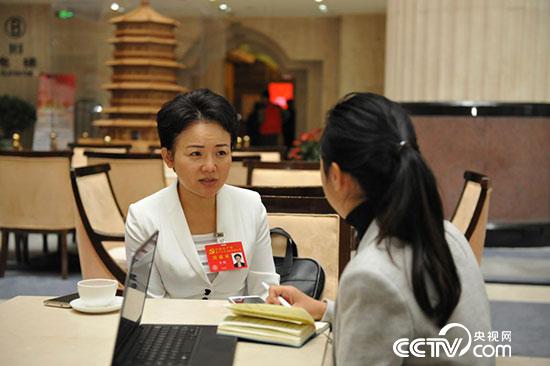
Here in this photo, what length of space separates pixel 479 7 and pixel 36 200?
482 cm

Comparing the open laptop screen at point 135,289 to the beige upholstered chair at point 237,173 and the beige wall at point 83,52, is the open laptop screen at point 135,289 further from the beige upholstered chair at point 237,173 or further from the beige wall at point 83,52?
the beige wall at point 83,52

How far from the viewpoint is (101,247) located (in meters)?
4.11

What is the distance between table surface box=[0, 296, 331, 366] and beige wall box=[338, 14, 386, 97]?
15.9 metres

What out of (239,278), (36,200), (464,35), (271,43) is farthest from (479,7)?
(271,43)

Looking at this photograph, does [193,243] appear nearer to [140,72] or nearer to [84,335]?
[84,335]

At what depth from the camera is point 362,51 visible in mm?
18031

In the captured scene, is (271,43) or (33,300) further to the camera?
(271,43)

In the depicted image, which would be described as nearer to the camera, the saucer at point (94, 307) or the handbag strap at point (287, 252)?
the saucer at point (94, 307)

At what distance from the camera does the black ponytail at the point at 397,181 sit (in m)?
1.55

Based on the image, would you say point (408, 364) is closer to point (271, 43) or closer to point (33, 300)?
point (33, 300)

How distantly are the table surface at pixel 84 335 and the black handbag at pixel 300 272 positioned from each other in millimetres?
586

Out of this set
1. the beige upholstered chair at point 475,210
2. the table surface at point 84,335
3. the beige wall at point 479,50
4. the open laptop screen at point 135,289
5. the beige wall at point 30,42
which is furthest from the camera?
the beige wall at point 30,42

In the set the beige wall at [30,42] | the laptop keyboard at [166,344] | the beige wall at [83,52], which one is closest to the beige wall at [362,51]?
the beige wall at [83,52]

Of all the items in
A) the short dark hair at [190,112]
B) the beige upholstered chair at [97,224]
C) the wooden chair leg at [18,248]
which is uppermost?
the short dark hair at [190,112]
